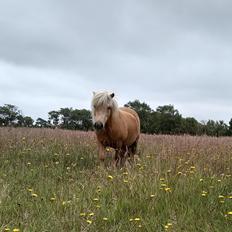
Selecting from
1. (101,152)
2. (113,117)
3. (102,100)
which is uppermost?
(102,100)

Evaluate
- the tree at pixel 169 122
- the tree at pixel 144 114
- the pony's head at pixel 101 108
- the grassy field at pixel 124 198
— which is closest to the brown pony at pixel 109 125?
the pony's head at pixel 101 108

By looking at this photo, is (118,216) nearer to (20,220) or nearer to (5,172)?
(20,220)

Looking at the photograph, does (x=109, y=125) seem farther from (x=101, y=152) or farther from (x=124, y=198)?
(x=124, y=198)

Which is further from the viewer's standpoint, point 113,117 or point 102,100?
point 113,117

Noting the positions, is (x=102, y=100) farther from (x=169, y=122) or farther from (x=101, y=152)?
(x=169, y=122)

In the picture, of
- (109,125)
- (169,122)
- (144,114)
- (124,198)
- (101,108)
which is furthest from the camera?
(144,114)

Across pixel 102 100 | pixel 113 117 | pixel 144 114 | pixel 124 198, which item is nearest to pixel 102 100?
pixel 102 100

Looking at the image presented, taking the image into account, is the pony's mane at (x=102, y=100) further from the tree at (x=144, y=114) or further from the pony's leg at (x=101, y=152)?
the tree at (x=144, y=114)

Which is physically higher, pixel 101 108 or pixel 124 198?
pixel 101 108

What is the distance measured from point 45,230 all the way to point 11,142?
6.50 meters

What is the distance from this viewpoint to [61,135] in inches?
471

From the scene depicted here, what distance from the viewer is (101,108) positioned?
28.6ft

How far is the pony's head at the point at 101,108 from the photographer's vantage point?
855 cm

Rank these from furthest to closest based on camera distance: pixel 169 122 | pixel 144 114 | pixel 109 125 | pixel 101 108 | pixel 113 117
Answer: pixel 144 114 < pixel 169 122 < pixel 113 117 < pixel 109 125 < pixel 101 108
